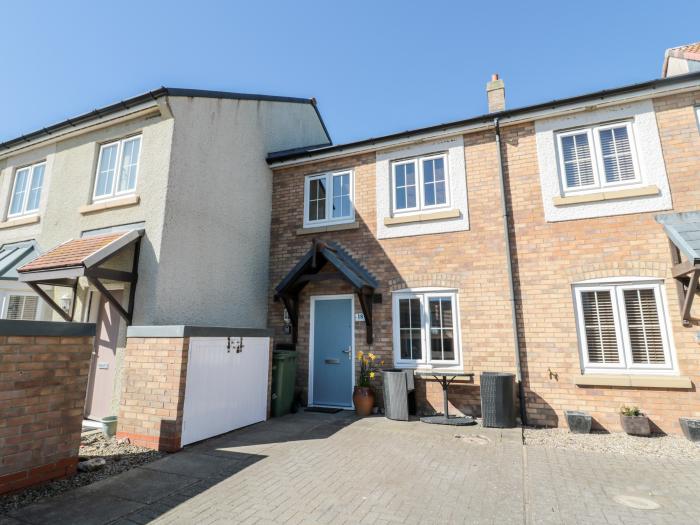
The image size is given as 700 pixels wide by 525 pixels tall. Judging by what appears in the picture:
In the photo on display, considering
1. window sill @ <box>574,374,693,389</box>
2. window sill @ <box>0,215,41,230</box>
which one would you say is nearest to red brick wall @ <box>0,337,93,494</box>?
window sill @ <box>0,215,41,230</box>

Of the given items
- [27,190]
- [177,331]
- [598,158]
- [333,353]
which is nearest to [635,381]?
[598,158]

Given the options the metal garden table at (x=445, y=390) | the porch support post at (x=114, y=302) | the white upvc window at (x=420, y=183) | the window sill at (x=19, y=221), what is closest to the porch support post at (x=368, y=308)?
the metal garden table at (x=445, y=390)

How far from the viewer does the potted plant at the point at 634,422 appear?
6297mm

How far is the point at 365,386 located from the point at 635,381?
485cm

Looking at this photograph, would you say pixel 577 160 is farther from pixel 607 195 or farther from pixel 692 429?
pixel 692 429

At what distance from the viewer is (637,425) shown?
20.8 feet

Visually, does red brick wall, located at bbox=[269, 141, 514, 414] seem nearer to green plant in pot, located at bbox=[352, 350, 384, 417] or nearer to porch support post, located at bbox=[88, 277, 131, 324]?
green plant in pot, located at bbox=[352, 350, 384, 417]

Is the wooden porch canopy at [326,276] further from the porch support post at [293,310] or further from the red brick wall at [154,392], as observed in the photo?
the red brick wall at [154,392]

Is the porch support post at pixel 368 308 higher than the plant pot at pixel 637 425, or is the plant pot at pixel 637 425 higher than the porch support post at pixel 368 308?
the porch support post at pixel 368 308

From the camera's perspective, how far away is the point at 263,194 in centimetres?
1011

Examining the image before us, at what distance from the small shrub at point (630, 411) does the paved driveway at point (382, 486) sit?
1.41 m

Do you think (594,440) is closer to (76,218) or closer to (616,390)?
(616,390)

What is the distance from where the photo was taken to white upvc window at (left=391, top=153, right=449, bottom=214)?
28.8 feet

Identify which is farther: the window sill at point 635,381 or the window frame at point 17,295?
the window frame at point 17,295
